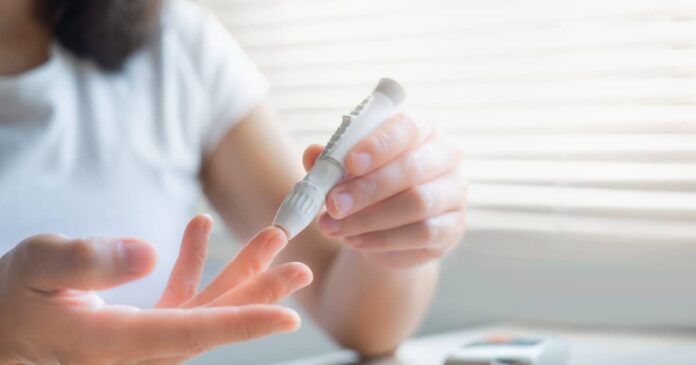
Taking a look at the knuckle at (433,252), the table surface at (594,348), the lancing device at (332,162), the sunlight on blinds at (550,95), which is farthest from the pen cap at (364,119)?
the sunlight on blinds at (550,95)

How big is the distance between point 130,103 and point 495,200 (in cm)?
39

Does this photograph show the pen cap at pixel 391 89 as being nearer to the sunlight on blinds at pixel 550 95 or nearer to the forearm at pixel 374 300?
the forearm at pixel 374 300

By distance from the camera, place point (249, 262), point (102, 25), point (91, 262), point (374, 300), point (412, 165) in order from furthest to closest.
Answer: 1. point (102, 25)
2. point (374, 300)
3. point (412, 165)
4. point (249, 262)
5. point (91, 262)

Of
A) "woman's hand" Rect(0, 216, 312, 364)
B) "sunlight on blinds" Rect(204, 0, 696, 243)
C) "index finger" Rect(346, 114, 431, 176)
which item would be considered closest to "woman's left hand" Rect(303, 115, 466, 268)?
"index finger" Rect(346, 114, 431, 176)

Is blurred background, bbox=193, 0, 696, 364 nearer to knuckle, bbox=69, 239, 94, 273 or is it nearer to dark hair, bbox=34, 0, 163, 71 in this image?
dark hair, bbox=34, 0, 163, 71

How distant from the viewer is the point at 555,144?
0.93 meters

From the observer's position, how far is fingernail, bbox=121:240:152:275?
39 centimetres

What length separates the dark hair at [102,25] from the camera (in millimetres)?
873

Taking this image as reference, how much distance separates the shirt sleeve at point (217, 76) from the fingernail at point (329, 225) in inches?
13.3

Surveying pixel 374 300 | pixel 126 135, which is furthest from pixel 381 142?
pixel 126 135

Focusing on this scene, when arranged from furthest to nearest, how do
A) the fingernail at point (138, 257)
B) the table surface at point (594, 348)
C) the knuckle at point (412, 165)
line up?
the table surface at point (594, 348)
the knuckle at point (412, 165)
the fingernail at point (138, 257)

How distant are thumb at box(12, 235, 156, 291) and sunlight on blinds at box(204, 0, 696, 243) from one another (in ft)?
1.94

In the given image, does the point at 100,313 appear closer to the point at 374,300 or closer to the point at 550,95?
the point at 374,300

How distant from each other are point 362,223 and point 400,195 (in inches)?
1.3
